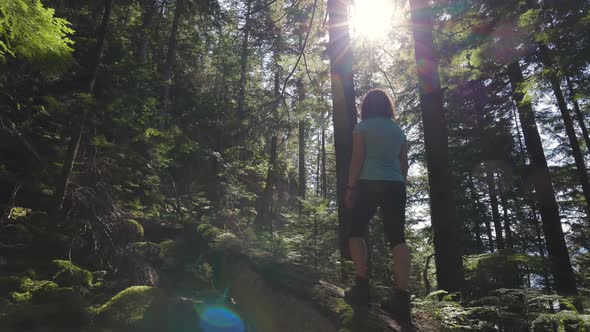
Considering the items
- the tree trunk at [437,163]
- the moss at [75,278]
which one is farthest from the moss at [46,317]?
the tree trunk at [437,163]

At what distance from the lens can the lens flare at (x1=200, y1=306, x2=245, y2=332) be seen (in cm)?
453

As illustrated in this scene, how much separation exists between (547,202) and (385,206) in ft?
30.1

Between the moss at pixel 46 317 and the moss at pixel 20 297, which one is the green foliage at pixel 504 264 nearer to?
the moss at pixel 46 317

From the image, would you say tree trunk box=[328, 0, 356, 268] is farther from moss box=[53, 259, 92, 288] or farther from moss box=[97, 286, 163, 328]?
moss box=[53, 259, 92, 288]

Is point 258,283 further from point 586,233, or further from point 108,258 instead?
point 586,233

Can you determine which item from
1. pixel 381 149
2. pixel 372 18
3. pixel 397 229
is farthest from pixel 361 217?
pixel 372 18

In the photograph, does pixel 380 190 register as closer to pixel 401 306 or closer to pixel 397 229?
pixel 397 229

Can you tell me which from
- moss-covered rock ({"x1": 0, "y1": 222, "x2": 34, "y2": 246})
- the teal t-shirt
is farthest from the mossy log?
moss-covered rock ({"x1": 0, "y1": 222, "x2": 34, "y2": 246})

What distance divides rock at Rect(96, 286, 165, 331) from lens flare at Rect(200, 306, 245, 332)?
0.66 m

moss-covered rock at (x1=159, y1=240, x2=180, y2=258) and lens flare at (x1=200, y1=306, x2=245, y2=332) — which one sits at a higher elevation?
moss-covered rock at (x1=159, y1=240, x2=180, y2=258)

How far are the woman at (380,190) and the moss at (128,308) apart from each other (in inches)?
94.7

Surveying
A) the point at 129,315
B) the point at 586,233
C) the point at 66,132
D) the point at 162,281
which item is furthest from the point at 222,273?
the point at 586,233

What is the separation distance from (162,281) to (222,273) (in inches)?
40.9

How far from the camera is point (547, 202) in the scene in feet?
32.7
